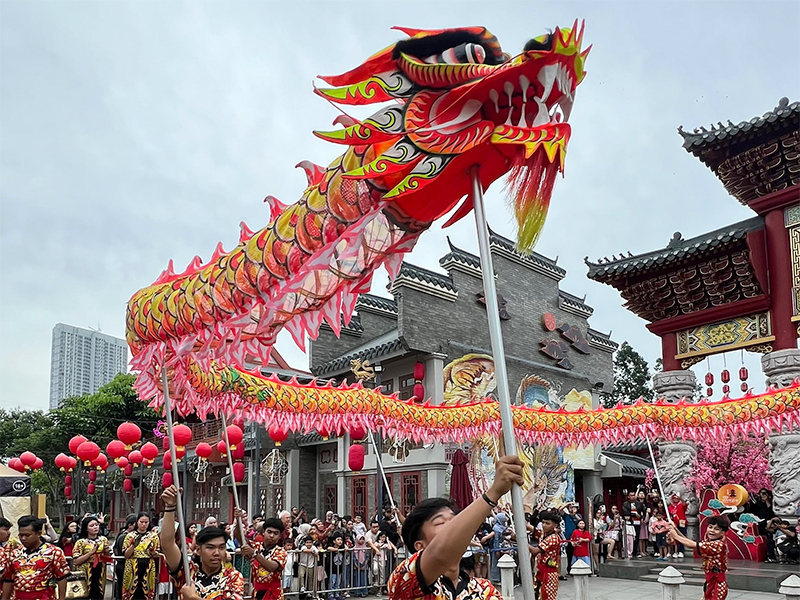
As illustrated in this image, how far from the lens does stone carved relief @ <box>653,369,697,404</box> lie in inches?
558

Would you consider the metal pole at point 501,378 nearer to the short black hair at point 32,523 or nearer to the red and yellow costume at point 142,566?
the short black hair at point 32,523

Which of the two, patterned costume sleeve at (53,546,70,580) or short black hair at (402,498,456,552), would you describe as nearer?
short black hair at (402,498,456,552)

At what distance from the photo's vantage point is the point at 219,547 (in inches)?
168

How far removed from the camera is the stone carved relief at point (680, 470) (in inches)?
549

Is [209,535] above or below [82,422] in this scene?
below

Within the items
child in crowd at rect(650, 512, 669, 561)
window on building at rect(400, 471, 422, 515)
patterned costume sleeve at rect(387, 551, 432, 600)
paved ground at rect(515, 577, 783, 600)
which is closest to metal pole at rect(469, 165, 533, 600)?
patterned costume sleeve at rect(387, 551, 432, 600)

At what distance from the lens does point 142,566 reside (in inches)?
323

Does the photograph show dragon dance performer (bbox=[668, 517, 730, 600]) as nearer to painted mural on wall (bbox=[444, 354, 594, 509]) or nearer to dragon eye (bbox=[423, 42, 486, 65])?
dragon eye (bbox=[423, 42, 486, 65])

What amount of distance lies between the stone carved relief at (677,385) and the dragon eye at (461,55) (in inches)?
470

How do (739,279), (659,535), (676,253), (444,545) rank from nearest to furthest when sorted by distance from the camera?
(444,545) → (739,279) → (676,253) → (659,535)

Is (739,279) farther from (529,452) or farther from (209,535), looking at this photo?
(209,535)

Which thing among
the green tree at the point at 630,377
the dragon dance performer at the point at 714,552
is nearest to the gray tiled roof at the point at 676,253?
the dragon dance performer at the point at 714,552

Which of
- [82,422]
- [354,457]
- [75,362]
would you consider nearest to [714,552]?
[354,457]

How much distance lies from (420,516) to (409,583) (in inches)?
11.4
